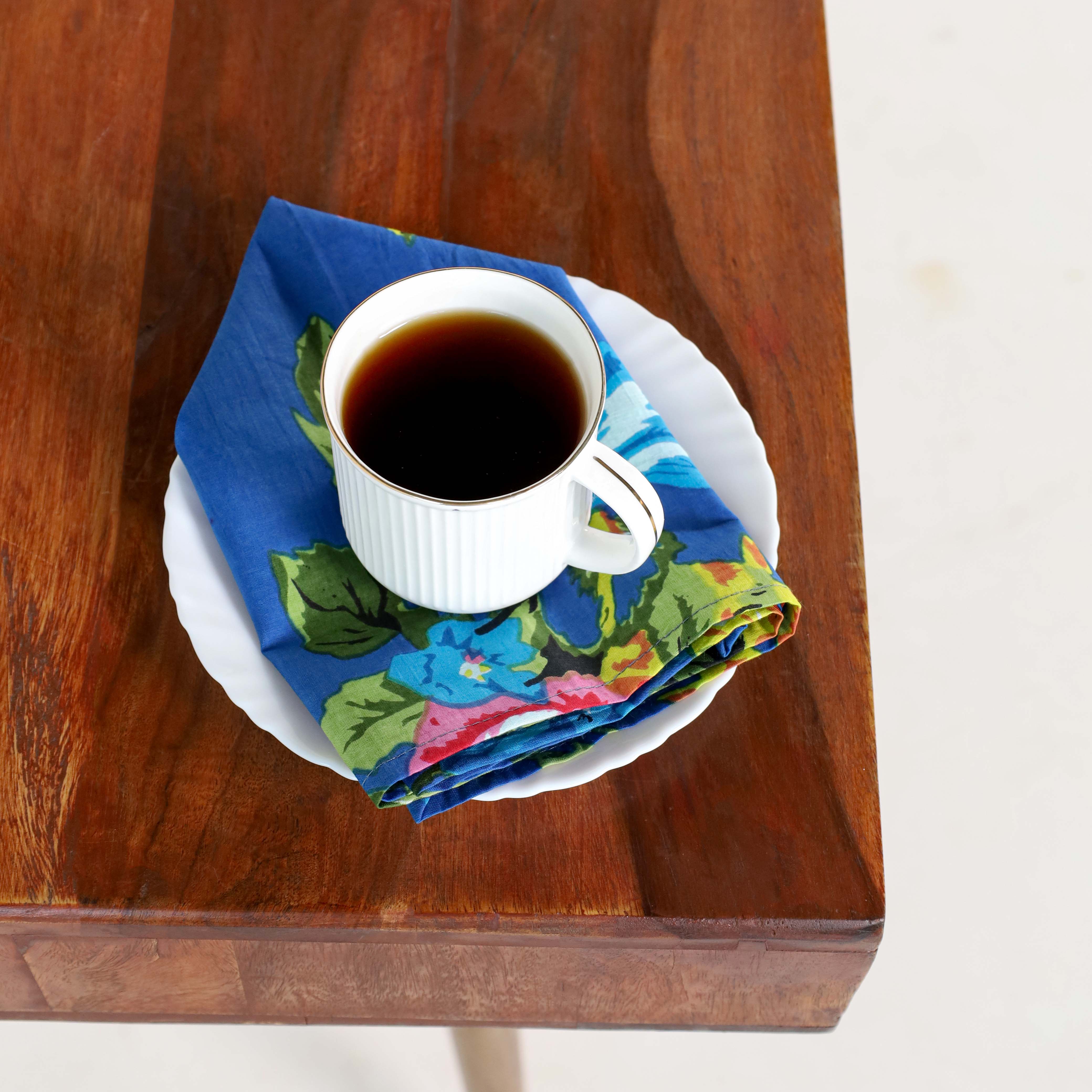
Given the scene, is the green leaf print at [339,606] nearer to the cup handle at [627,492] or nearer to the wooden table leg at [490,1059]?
the cup handle at [627,492]

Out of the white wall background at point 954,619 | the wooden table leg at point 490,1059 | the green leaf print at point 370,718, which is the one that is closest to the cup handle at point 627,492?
the green leaf print at point 370,718

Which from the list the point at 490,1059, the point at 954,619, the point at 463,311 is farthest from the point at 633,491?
the point at 954,619

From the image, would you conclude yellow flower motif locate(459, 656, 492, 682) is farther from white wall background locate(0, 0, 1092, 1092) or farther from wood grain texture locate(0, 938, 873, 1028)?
white wall background locate(0, 0, 1092, 1092)

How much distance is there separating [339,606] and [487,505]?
0.34 feet

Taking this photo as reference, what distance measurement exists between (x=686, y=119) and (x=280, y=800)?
1.45 ft

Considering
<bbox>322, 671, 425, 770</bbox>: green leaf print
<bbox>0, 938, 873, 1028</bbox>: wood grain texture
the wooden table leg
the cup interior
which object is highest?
the cup interior

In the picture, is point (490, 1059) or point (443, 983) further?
point (490, 1059)

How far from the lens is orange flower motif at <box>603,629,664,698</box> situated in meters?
0.43

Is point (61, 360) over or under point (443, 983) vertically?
over

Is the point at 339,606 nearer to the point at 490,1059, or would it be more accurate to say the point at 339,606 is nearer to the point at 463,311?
the point at 463,311

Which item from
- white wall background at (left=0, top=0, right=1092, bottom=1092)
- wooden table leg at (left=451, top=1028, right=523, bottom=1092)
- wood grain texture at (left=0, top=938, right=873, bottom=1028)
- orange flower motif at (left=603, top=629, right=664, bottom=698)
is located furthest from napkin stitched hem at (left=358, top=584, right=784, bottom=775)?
white wall background at (left=0, top=0, right=1092, bottom=1092)

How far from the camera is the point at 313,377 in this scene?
521mm

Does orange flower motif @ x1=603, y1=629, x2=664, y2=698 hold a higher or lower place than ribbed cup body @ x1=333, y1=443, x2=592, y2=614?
lower

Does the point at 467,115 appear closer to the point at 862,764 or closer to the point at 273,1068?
the point at 862,764
